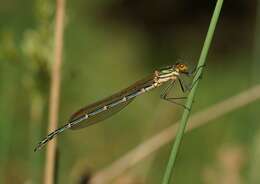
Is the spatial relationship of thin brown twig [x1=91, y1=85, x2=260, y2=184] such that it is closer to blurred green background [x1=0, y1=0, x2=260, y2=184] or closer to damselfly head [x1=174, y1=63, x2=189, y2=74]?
blurred green background [x1=0, y1=0, x2=260, y2=184]

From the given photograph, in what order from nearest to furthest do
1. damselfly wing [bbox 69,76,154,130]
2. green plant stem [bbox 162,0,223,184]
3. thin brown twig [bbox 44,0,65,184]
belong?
1. green plant stem [bbox 162,0,223,184]
2. thin brown twig [bbox 44,0,65,184]
3. damselfly wing [bbox 69,76,154,130]

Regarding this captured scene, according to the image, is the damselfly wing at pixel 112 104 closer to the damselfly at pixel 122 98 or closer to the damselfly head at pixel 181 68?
the damselfly at pixel 122 98

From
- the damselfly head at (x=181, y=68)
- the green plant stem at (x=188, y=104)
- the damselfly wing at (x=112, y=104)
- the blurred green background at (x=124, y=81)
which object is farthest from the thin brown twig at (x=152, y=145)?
the green plant stem at (x=188, y=104)

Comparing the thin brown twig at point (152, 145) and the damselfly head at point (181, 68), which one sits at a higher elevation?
the damselfly head at point (181, 68)

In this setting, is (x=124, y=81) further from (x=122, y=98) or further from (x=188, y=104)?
(x=188, y=104)

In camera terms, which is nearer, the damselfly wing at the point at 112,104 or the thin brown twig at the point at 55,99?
the thin brown twig at the point at 55,99

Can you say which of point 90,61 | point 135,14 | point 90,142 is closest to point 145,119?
point 90,142

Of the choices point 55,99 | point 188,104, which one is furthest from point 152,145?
point 188,104

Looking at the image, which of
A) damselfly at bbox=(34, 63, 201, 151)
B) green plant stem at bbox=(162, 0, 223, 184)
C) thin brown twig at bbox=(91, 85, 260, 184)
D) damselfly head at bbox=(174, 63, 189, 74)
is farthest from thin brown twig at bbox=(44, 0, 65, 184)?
damselfly head at bbox=(174, 63, 189, 74)

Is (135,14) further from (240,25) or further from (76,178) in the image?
(76,178)
